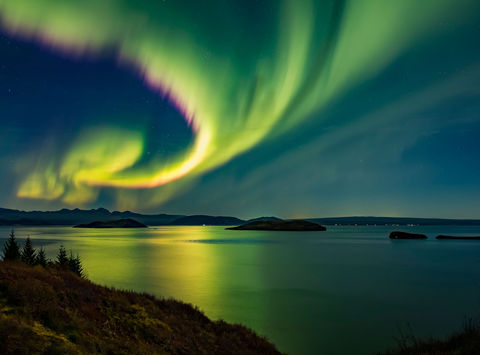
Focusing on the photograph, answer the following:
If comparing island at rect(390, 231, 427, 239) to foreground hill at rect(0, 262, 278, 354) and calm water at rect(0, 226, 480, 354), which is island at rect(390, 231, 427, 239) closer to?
calm water at rect(0, 226, 480, 354)

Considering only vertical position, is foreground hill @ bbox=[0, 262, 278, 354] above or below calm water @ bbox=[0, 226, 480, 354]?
above

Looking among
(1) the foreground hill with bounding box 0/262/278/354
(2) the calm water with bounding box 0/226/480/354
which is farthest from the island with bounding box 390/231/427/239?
(1) the foreground hill with bounding box 0/262/278/354

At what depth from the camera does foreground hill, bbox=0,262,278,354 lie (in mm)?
8008

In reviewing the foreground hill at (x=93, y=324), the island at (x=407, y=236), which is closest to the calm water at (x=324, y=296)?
the foreground hill at (x=93, y=324)

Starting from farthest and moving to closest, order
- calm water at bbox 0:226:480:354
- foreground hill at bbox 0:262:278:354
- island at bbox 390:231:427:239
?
island at bbox 390:231:427:239 → calm water at bbox 0:226:480:354 → foreground hill at bbox 0:262:278:354

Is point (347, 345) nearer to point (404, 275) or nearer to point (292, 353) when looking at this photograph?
point (292, 353)

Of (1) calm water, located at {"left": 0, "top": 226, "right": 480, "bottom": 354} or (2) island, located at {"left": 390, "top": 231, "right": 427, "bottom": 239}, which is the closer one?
(1) calm water, located at {"left": 0, "top": 226, "right": 480, "bottom": 354}

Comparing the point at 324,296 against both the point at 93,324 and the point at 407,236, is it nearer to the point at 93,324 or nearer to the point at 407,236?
the point at 93,324

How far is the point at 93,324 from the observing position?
1050cm

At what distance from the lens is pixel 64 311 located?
10.3 meters

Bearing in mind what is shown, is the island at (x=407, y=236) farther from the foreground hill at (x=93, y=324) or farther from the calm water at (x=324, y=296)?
the foreground hill at (x=93, y=324)

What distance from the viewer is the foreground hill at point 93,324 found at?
8.01 m

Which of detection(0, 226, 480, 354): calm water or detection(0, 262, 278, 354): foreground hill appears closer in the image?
detection(0, 262, 278, 354): foreground hill

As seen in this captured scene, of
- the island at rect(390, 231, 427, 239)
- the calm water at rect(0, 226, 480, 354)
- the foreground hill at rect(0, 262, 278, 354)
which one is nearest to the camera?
the foreground hill at rect(0, 262, 278, 354)
